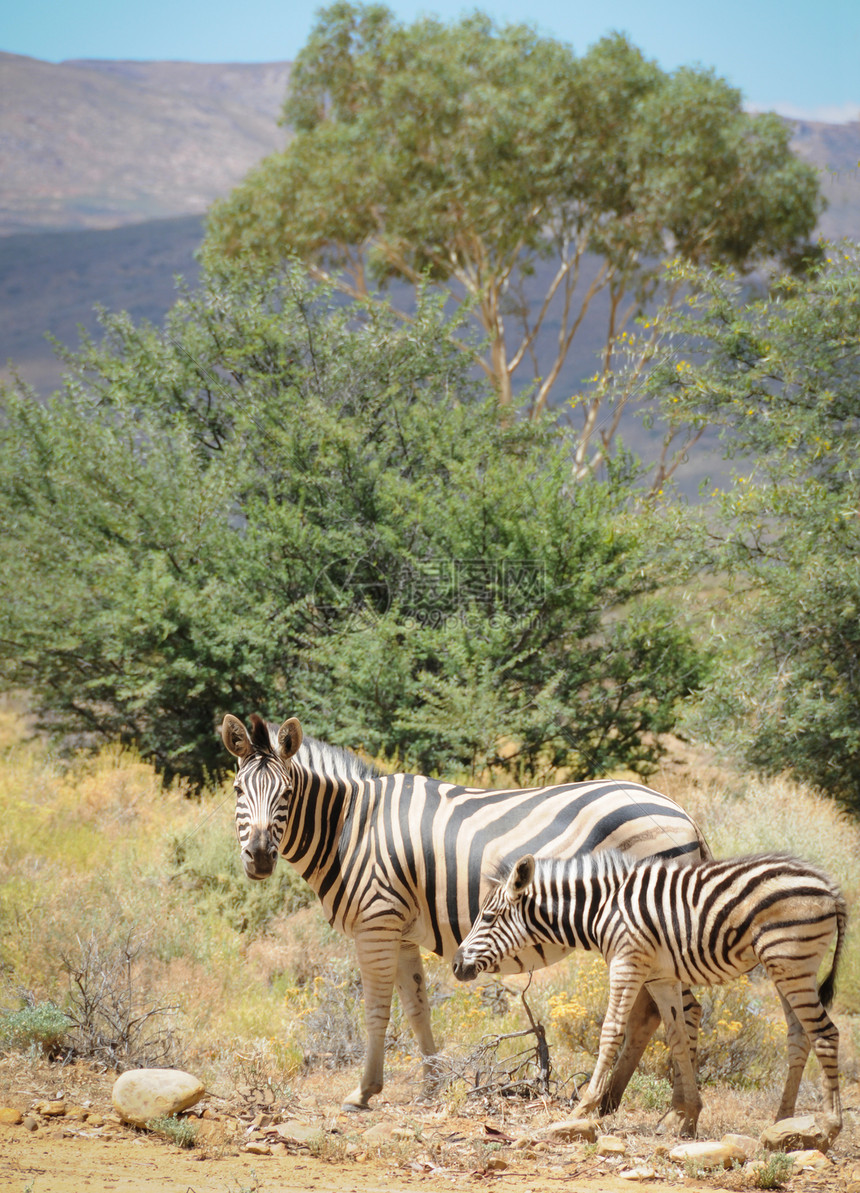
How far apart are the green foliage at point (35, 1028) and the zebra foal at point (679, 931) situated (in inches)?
93.9

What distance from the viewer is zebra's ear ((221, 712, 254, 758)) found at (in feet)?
17.8

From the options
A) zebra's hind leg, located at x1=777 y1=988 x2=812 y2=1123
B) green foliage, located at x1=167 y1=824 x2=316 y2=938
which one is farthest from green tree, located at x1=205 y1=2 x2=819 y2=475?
zebra's hind leg, located at x1=777 y1=988 x2=812 y2=1123

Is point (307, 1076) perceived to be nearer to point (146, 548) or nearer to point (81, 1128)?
point (81, 1128)

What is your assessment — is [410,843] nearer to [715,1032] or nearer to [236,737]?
[236,737]

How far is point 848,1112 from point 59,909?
551 cm

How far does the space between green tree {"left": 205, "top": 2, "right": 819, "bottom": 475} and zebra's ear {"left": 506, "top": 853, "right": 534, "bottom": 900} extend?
1858 cm

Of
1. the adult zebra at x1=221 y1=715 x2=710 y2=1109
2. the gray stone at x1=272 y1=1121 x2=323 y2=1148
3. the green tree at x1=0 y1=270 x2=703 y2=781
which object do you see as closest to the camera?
the gray stone at x1=272 y1=1121 x2=323 y2=1148

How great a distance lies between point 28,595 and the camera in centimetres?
1388

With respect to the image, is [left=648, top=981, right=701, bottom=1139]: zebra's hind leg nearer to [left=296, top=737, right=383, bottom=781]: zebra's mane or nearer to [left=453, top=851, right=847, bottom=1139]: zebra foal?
[left=453, top=851, right=847, bottom=1139]: zebra foal

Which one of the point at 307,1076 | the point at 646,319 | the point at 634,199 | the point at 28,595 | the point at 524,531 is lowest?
the point at 307,1076

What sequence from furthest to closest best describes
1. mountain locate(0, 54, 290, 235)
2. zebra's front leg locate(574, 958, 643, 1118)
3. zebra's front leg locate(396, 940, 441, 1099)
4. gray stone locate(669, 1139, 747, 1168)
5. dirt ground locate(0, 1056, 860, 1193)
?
mountain locate(0, 54, 290, 235) < zebra's front leg locate(396, 940, 441, 1099) < zebra's front leg locate(574, 958, 643, 1118) < gray stone locate(669, 1139, 747, 1168) < dirt ground locate(0, 1056, 860, 1193)

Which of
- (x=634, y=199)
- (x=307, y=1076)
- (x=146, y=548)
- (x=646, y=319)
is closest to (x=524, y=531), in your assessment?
(x=646, y=319)

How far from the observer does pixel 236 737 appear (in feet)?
18.0

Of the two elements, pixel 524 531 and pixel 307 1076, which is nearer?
pixel 307 1076
